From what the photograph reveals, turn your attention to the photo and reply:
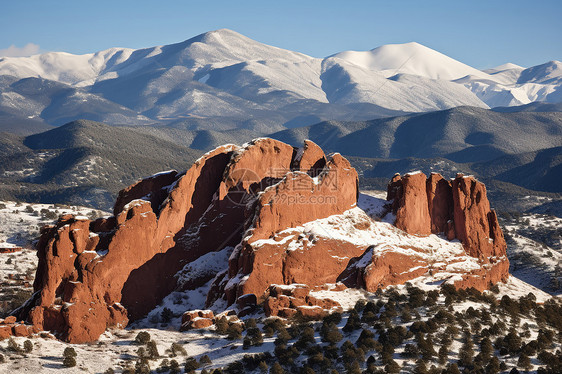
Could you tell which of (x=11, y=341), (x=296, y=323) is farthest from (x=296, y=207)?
(x=11, y=341)

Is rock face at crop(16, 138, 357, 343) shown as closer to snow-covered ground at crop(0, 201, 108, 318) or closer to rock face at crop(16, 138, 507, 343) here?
rock face at crop(16, 138, 507, 343)

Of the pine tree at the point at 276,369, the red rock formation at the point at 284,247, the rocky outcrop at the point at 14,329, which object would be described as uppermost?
the red rock formation at the point at 284,247

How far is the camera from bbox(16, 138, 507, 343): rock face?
7106 cm

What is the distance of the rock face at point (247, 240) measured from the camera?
233ft

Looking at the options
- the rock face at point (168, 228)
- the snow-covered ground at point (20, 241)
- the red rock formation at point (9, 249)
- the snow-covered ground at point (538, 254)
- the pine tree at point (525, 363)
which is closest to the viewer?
the pine tree at point (525, 363)

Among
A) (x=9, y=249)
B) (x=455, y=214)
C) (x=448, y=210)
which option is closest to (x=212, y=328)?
(x=455, y=214)

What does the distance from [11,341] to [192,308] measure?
1890 centimetres

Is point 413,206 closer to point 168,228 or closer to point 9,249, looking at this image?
point 168,228

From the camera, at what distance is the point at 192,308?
3039 inches

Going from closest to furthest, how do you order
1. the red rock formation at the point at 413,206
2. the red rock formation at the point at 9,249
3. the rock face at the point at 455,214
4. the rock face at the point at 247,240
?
the rock face at the point at 247,240 → the red rock formation at the point at 413,206 → the rock face at the point at 455,214 → the red rock formation at the point at 9,249

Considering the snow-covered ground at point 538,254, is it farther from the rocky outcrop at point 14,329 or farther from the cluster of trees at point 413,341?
the rocky outcrop at point 14,329

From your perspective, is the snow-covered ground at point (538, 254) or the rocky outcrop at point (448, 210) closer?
the rocky outcrop at point (448, 210)

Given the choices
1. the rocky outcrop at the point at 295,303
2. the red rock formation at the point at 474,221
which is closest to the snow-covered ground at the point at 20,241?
the rocky outcrop at the point at 295,303

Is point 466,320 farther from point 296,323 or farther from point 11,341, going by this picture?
point 11,341
